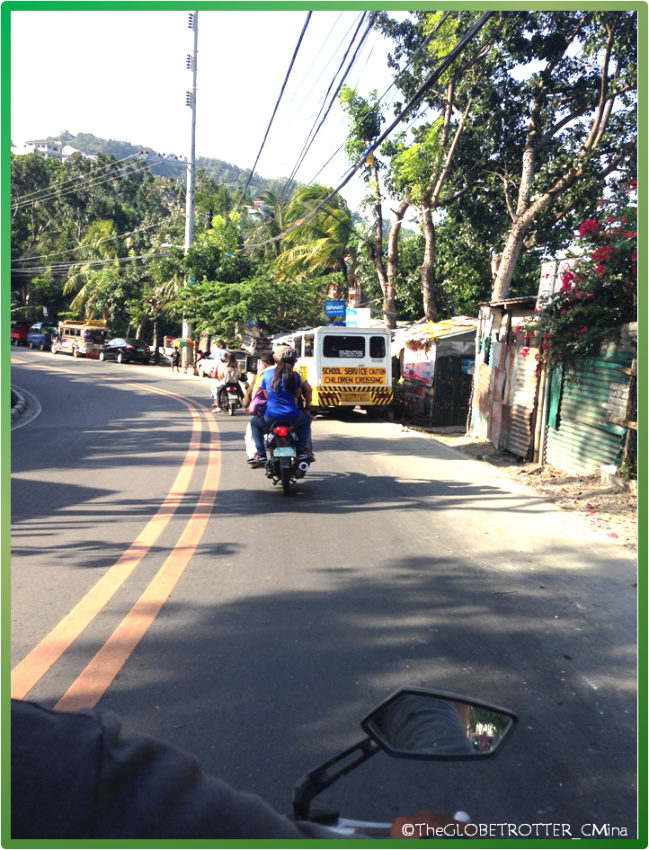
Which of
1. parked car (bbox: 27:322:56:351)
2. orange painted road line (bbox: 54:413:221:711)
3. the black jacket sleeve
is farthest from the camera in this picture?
parked car (bbox: 27:322:56:351)

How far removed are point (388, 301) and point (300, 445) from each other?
17.2 m

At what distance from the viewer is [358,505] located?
26.4 feet

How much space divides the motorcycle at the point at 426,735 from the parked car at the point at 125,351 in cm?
4192

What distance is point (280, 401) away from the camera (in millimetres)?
8430

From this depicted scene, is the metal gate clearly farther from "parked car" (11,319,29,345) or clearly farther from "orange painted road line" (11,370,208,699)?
"parked car" (11,319,29,345)

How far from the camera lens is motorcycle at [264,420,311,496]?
823 centimetres

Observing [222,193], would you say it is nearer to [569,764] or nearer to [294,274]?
[294,274]

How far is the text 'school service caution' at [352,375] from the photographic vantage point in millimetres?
18891

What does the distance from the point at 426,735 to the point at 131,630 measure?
3134mm

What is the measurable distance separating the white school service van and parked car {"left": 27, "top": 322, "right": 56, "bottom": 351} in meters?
37.5

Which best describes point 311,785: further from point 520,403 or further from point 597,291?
point 520,403

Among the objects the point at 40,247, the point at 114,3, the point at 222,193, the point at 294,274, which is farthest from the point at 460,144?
the point at 40,247

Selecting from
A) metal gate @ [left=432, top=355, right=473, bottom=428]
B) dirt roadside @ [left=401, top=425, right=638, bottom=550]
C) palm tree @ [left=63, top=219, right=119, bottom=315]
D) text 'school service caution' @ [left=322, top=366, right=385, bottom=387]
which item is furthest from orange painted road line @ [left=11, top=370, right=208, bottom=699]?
palm tree @ [left=63, top=219, right=119, bottom=315]

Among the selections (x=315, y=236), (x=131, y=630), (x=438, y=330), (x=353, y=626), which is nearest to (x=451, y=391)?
(x=438, y=330)
